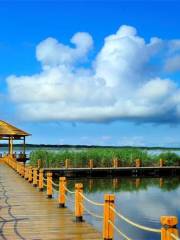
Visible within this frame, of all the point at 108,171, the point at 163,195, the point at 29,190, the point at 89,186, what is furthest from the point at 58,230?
the point at 108,171

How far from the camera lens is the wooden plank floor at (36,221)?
10891mm

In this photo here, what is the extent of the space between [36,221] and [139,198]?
16.6 m

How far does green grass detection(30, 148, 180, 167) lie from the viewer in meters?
43.3

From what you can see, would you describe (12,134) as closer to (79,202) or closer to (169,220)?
(79,202)

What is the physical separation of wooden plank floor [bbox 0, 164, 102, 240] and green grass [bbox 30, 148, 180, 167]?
2344 centimetres

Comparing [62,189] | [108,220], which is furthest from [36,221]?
[108,220]

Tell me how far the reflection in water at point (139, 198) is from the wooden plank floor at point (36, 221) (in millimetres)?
2445

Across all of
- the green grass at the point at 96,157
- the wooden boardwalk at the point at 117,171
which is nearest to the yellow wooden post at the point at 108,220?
the wooden boardwalk at the point at 117,171

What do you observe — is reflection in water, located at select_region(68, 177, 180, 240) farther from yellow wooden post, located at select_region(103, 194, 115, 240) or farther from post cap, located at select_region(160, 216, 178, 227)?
post cap, located at select_region(160, 216, 178, 227)

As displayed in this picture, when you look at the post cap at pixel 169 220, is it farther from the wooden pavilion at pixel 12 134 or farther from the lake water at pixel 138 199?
the wooden pavilion at pixel 12 134

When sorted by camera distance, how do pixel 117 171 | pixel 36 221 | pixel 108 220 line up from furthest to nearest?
pixel 117 171, pixel 36 221, pixel 108 220

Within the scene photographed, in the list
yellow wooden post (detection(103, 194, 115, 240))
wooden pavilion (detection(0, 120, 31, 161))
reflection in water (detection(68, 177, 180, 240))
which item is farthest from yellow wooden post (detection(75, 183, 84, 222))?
wooden pavilion (detection(0, 120, 31, 161))

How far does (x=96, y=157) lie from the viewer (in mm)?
44656

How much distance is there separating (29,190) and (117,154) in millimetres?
24729
